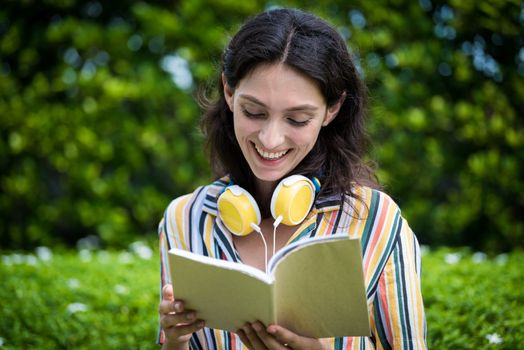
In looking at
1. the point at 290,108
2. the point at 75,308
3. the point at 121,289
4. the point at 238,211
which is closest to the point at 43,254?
the point at 121,289

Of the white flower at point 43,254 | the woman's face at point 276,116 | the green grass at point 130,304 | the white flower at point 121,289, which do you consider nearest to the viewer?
the woman's face at point 276,116

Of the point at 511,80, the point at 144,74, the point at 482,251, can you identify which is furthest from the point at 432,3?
the point at 144,74

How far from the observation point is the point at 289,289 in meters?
1.66

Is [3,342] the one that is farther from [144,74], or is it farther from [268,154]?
[144,74]

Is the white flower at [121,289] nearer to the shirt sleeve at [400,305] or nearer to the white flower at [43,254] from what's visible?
the white flower at [43,254]

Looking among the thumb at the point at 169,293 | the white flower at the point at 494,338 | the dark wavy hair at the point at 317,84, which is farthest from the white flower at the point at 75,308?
the white flower at the point at 494,338

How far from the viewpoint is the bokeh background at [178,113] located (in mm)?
4777

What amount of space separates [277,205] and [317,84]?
406 millimetres

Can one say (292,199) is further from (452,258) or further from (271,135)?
(452,258)

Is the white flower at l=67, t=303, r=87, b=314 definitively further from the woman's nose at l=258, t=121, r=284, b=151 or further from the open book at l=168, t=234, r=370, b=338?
the woman's nose at l=258, t=121, r=284, b=151

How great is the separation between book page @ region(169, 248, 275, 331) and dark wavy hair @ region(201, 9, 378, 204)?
59 centimetres

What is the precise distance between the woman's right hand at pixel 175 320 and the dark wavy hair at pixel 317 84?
61cm

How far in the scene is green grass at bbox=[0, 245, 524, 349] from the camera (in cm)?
274

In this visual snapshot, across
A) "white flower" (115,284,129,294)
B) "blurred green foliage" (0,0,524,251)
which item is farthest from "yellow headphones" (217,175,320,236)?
"blurred green foliage" (0,0,524,251)
